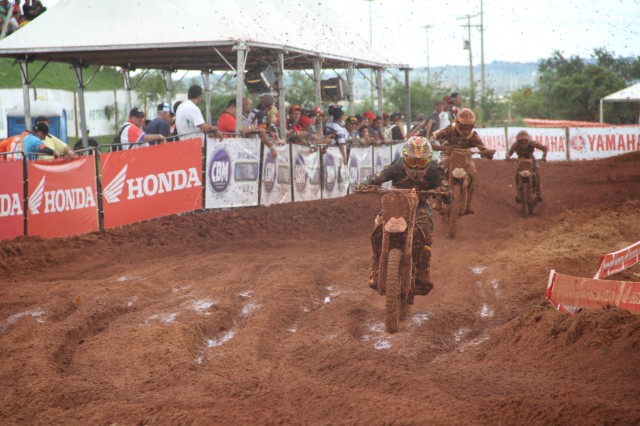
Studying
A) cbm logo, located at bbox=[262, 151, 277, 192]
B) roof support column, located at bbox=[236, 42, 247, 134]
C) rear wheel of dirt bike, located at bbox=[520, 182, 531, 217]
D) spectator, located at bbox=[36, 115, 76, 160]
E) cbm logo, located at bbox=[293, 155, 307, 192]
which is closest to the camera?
spectator, located at bbox=[36, 115, 76, 160]

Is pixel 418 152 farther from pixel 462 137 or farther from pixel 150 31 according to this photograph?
pixel 150 31

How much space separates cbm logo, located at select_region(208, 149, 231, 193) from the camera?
16.0 meters

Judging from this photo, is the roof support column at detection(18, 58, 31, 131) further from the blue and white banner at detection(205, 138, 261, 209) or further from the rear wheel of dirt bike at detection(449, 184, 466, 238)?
the rear wheel of dirt bike at detection(449, 184, 466, 238)

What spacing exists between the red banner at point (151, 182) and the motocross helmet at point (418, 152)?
6.51m

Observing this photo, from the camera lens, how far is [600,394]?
565 centimetres

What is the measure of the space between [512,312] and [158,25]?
436 inches

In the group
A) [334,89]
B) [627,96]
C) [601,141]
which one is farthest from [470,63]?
[334,89]

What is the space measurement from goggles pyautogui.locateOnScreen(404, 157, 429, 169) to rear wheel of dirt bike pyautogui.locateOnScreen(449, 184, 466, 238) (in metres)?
5.07

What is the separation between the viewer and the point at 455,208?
14375mm

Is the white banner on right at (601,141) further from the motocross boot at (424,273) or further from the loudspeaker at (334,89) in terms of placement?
the motocross boot at (424,273)

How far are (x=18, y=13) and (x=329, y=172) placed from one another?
8976 mm

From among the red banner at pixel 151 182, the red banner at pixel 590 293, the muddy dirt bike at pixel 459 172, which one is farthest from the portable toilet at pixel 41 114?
the red banner at pixel 590 293

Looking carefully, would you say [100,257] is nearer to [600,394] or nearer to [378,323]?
[378,323]

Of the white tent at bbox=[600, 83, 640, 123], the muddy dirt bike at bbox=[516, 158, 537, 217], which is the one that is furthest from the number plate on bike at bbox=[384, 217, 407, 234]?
the white tent at bbox=[600, 83, 640, 123]
